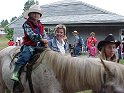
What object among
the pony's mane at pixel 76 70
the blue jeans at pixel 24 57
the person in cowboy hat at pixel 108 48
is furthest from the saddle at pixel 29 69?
the person in cowboy hat at pixel 108 48

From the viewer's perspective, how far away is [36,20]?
557 centimetres

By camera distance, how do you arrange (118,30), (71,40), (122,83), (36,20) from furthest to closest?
(71,40) → (118,30) → (36,20) → (122,83)

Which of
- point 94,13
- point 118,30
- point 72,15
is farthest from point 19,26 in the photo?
point 118,30

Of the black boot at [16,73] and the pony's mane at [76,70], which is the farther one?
the black boot at [16,73]

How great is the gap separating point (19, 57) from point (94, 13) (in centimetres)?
2726

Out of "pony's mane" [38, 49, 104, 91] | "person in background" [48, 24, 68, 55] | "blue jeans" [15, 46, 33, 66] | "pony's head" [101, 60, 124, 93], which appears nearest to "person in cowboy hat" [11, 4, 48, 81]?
"blue jeans" [15, 46, 33, 66]

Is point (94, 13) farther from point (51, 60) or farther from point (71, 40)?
Result: point (51, 60)

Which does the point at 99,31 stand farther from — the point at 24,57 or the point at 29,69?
the point at 29,69

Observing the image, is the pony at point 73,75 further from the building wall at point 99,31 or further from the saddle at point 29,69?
the building wall at point 99,31

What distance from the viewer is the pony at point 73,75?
4176 millimetres

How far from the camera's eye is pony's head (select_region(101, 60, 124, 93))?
4086 mm

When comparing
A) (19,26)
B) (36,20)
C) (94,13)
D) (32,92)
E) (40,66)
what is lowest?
(19,26)

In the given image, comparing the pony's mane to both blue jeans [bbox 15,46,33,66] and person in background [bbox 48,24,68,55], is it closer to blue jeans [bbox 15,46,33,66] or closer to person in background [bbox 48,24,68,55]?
blue jeans [bbox 15,46,33,66]

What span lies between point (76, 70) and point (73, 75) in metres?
Answer: 0.09
